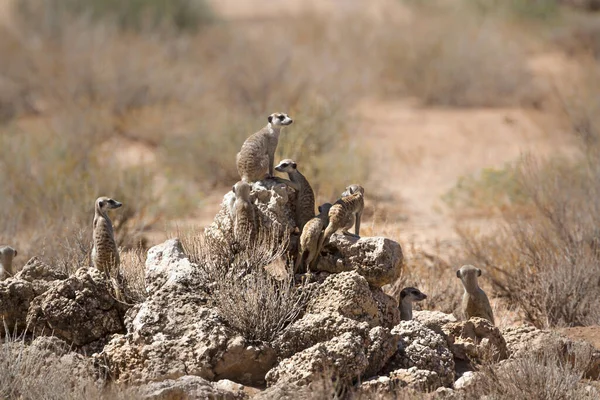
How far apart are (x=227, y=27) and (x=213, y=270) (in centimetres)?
1854

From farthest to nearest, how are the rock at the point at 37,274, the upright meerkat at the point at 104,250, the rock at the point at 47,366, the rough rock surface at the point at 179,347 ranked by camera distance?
the upright meerkat at the point at 104,250
the rock at the point at 37,274
the rough rock surface at the point at 179,347
the rock at the point at 47,366

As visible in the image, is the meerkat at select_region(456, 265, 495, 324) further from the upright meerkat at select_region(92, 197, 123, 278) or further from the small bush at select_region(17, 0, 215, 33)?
the small bush at select_region(17, 0, 215, 33)

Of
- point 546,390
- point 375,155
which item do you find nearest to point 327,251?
point 546,390

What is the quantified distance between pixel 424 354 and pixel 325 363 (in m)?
0.75

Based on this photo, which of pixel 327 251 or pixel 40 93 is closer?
pixel 327 251

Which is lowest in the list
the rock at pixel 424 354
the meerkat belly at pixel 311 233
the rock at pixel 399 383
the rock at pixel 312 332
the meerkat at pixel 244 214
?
the rock at pixel 399 383

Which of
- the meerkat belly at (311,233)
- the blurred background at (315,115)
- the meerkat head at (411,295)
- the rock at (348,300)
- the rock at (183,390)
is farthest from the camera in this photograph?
the blurred background at (315,115)

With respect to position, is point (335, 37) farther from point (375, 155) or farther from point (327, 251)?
point (327, 251)

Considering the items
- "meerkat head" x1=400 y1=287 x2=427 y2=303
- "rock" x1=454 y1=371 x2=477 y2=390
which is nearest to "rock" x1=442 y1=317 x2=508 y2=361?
"rock" x1=454 y1=371 x2=477 y2=390

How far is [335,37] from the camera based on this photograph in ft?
75.8

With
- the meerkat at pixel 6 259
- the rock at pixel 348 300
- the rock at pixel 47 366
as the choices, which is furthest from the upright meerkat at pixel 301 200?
the meerkat at pixel 6 259

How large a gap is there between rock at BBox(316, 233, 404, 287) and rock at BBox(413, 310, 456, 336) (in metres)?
0.45

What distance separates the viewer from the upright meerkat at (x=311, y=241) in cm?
609

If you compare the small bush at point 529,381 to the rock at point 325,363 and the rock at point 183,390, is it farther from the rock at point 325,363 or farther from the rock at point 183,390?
the rock at point 183,390
